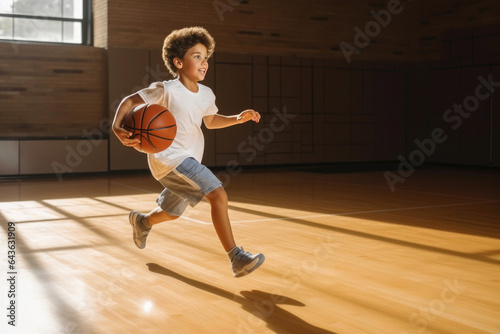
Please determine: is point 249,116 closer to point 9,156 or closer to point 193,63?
point 193,63

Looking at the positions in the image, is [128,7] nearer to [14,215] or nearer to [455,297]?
[14,215]

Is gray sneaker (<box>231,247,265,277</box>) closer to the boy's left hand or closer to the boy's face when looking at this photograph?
the boy's left hand

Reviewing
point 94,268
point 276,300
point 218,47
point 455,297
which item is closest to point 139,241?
point 94,268

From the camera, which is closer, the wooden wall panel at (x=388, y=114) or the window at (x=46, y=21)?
the window at (x=46, y=21)

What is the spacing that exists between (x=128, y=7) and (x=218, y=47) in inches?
60.5

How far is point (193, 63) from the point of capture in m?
2.87

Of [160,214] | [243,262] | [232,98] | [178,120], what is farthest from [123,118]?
[232,98]

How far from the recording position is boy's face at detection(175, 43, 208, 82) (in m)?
2.87

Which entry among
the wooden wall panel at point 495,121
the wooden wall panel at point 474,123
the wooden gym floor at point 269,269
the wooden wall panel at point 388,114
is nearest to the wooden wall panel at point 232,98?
the wooden wall panel at point 388,114

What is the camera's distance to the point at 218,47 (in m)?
9.94

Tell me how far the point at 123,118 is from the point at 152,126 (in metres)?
0.14

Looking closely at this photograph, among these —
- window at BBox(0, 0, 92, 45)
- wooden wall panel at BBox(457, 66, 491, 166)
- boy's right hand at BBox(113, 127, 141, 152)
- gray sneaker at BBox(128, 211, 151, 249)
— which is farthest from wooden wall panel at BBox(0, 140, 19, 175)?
wooden wall panel at BBox(457, 66, 491, 166)

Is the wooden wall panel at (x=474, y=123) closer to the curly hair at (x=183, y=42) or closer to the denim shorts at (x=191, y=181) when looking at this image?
the curly hair at (x=183, y=42)

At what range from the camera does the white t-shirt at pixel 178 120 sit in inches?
111
